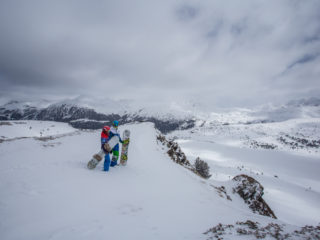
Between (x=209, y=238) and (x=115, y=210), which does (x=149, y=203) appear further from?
(x=209, y=238)

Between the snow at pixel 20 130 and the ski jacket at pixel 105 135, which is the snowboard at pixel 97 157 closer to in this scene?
the ski jacket at pixel 105 135

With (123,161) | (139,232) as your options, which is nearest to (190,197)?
(139,232)

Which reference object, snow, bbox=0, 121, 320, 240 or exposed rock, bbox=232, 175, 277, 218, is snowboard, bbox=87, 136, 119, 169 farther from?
exposed rock, bbox=232, 175, 277, 218

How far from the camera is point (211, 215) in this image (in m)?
6.56

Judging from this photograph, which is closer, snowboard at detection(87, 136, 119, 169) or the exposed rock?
snowboard at detection(87, 136, 119, 169)

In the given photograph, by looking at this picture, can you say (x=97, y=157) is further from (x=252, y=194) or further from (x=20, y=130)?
(x=20, y=130)

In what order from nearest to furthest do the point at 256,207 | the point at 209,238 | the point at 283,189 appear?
the point at 209,238 → the point at 256,207 → the point at 283,189

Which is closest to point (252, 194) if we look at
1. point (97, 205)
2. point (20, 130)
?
point (97, 205)

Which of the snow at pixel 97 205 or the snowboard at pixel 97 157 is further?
the snowboard at pixel 97 157

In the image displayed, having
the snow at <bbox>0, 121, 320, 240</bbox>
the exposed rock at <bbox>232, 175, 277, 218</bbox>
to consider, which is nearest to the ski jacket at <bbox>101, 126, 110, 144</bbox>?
the snow at <bbox>0, 121, 320, 240</bbox>

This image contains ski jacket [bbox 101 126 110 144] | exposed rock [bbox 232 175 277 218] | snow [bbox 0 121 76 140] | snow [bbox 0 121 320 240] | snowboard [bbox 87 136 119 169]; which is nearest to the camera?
snow [bbox 0 121 320 240]

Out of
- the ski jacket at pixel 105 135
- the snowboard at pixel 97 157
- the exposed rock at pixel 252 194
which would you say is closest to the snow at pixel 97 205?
the snowboard at pixel 97 157

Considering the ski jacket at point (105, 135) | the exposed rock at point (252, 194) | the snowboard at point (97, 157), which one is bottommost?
the exposed rock at point (252, 194)

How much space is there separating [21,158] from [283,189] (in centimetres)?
9339
